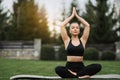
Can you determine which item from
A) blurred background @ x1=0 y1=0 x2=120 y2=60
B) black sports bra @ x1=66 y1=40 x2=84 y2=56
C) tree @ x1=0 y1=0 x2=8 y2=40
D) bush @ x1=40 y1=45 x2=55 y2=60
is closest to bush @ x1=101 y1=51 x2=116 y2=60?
blurred background @ x1=0 y1=0 x2=120 y2=60

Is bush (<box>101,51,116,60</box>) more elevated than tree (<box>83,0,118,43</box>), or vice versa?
tree (<box>83,0,118,43</box>)

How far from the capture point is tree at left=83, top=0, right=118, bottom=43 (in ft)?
90.3

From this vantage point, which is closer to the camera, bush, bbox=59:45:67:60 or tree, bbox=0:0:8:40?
bush, bbox=59:45:67:60

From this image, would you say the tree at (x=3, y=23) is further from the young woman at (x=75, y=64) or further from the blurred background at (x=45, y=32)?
the young woman at (x=75, y=64)

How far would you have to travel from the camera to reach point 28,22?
38.3m

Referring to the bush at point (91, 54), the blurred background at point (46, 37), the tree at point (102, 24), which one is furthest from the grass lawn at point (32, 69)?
the tree at point (102, 24)

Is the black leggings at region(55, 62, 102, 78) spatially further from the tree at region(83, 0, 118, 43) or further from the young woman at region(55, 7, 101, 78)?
the tree at region(83, 0, 118, 43)

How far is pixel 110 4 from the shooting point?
28.0 m

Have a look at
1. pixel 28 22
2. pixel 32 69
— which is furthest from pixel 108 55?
pixel 28 22

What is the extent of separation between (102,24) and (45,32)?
49.7 feet

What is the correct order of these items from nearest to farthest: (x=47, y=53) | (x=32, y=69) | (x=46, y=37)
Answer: (x=32, y=69) → (x=47, y=53) → (x=46, y=37)

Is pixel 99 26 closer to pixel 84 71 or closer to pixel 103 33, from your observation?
pixel 103 33

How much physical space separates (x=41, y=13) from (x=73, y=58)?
133 feet

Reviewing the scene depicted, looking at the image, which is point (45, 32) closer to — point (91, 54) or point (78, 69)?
point (91, 54)
